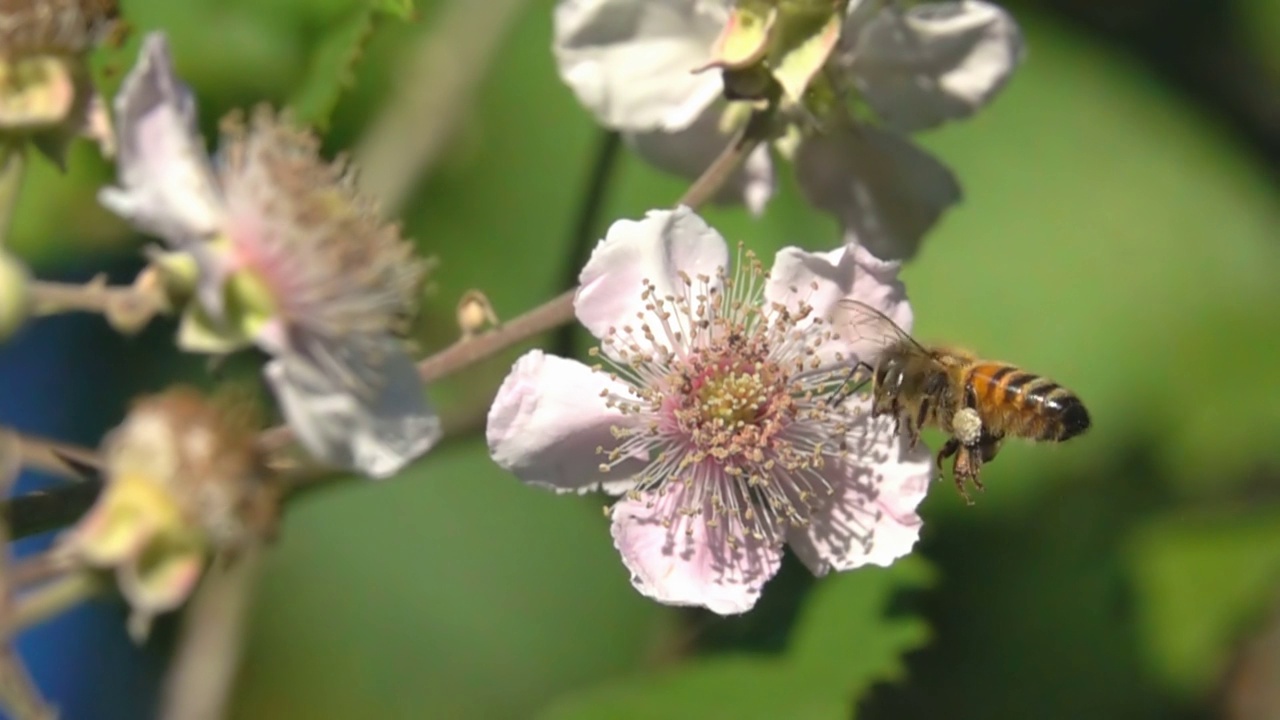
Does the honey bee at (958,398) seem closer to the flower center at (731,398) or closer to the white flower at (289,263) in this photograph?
the flower center at (731,398)

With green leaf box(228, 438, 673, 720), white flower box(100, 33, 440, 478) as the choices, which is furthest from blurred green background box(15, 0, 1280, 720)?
white flower box(100, 33, 440, 478)

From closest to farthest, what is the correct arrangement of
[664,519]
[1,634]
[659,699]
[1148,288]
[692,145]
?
1. [1,634]
2. [664,519]
3. [692,145]
4. [659,699]
5. [1148,288]

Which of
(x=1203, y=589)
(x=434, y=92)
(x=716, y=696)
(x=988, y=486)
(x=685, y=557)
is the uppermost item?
(x=685, y=557)

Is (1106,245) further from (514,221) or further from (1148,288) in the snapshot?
(514,221)

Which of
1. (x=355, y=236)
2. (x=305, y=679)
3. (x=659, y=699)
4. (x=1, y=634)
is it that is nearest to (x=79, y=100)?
(x=355, y=236)

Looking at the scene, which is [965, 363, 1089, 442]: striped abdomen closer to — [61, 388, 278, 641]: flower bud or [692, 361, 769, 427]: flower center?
[692, 361, 769, 427]: flower center

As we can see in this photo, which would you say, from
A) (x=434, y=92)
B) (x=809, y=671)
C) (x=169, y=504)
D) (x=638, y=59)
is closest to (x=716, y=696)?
(x=809, y=671)

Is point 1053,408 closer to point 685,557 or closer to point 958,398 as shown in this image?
point 958,398
